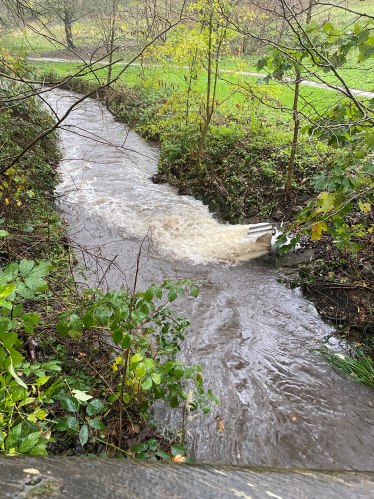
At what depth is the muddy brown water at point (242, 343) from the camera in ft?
10.1

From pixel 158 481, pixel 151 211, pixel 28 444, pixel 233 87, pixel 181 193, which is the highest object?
pixel 233 87

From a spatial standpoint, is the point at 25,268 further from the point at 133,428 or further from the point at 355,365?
the point at 355,365

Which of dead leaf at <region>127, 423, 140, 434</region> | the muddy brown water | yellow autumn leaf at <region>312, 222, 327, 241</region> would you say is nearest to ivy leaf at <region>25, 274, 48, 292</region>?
the muddy brown water

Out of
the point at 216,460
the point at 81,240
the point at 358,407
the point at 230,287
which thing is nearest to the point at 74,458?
the point at 216,460

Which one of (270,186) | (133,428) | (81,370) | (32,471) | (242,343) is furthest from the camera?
(270,186)

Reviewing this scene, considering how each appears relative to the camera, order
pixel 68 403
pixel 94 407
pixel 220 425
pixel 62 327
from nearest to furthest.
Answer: pixel 68 403 < pixel 94 407 < pixel 62 327 < pixel 220 425

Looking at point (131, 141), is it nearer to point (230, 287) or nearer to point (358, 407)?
point (230, 287)

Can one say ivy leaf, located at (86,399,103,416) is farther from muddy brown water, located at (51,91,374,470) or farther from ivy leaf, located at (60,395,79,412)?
muddy brown water, located at (51,91,374,470)

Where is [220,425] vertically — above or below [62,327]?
below

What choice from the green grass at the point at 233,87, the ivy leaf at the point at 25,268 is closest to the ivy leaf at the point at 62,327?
the ivy leaf at the point at 25,268

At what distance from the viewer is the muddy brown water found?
3084 millimetres

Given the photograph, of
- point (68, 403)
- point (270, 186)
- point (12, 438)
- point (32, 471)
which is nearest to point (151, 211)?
point (270, 186)

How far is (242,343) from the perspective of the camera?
443cm

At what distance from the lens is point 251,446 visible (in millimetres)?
3088
